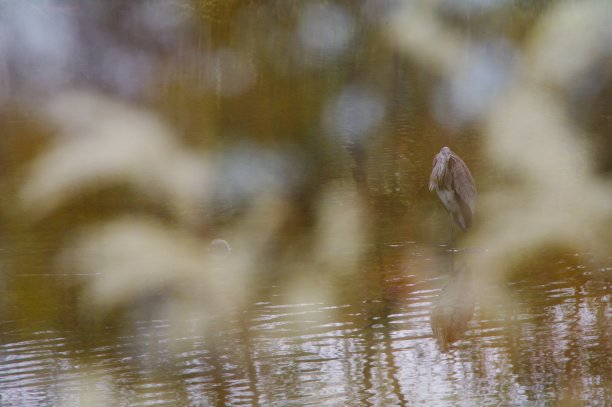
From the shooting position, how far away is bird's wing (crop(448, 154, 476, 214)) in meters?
6.65

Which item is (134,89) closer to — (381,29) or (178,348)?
(381,29)

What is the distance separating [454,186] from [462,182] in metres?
0.05

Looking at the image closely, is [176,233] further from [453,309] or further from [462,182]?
[453,309]

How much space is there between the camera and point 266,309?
5.64 metres

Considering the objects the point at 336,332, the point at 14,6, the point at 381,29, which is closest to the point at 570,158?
the point at 336,332

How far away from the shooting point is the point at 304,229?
7.32 metres

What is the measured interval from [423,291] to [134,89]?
930 cm

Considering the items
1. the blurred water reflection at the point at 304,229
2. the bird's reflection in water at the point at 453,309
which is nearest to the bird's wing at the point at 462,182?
the blurred water reflection at the point at 304,229

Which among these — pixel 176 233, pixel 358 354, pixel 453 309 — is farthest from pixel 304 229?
pixel 358 354

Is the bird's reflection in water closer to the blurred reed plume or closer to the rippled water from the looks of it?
the rippled water

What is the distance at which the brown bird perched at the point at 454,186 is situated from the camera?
21.8 ft

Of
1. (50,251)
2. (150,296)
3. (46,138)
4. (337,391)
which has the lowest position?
(337,391)

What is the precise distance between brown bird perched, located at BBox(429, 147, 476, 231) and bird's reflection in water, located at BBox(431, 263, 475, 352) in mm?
555

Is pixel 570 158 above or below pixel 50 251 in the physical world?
above
